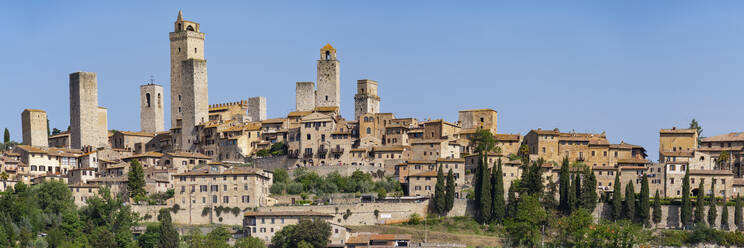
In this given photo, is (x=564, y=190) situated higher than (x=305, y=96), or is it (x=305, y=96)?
(x=305, y=96)

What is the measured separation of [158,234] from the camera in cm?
7688

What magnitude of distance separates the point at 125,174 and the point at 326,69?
23.5 m

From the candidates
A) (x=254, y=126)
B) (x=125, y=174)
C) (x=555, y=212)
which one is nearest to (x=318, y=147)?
(x=254, y=126)

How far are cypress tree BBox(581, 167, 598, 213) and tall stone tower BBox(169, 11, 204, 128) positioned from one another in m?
39.1

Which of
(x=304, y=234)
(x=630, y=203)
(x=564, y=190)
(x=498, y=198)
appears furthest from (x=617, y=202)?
(x=304, y=234)

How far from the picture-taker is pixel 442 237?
78438 millimetres

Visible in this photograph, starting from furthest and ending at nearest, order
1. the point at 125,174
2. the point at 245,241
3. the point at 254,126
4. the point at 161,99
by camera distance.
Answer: the point at 161,99
the point at 254,126
the point at 125,174
the point at 245,241

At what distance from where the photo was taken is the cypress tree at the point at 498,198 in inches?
3164

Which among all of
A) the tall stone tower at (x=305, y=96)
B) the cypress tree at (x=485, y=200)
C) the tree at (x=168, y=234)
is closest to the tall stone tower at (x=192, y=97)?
the tall stone tower at (x=305, y=96)

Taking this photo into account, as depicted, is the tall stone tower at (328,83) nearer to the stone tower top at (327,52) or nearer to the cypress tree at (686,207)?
the stone tower top at (327,52)

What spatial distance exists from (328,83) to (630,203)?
34404 millimetres

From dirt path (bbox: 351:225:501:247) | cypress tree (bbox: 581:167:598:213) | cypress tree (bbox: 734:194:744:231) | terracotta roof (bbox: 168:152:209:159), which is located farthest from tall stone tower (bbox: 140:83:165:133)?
cypress tree (bbox: 734:194:744:231)

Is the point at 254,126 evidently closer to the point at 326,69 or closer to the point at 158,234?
the point at 326,69

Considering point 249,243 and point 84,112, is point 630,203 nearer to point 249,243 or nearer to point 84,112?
point 249,243
